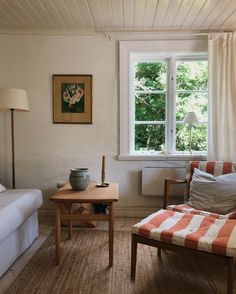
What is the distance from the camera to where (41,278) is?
2188 millimetres

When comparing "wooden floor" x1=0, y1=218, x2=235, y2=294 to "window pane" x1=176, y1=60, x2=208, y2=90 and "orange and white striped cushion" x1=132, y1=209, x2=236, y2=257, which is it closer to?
"orange and white striped cushion" x1=132, y1=209, x2=236, y2=257

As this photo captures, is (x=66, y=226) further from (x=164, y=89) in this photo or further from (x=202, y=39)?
(x=202, y=39)

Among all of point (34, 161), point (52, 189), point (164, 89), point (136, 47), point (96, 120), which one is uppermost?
point (136, 47)

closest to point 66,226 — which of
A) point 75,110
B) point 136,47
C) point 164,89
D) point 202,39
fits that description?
point 75,110

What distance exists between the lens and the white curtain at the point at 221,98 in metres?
3.42

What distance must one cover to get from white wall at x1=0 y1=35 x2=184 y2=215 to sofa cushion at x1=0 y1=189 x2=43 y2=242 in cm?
77

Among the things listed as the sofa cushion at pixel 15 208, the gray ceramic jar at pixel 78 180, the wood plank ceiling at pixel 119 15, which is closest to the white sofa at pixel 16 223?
the sofa cushion at pixel 15 208

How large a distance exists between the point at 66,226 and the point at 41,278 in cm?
114

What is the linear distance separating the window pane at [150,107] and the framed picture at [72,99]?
2.08 feet

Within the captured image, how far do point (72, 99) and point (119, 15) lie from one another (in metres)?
1.12

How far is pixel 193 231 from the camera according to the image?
6.92 ft

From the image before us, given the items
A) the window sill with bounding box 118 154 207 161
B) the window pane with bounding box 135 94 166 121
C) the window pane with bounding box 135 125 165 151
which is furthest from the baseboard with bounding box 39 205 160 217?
the window pane with bounding box 135 94 166 121

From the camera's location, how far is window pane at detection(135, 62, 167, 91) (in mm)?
3703

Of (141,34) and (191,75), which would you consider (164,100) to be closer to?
(191,75)
